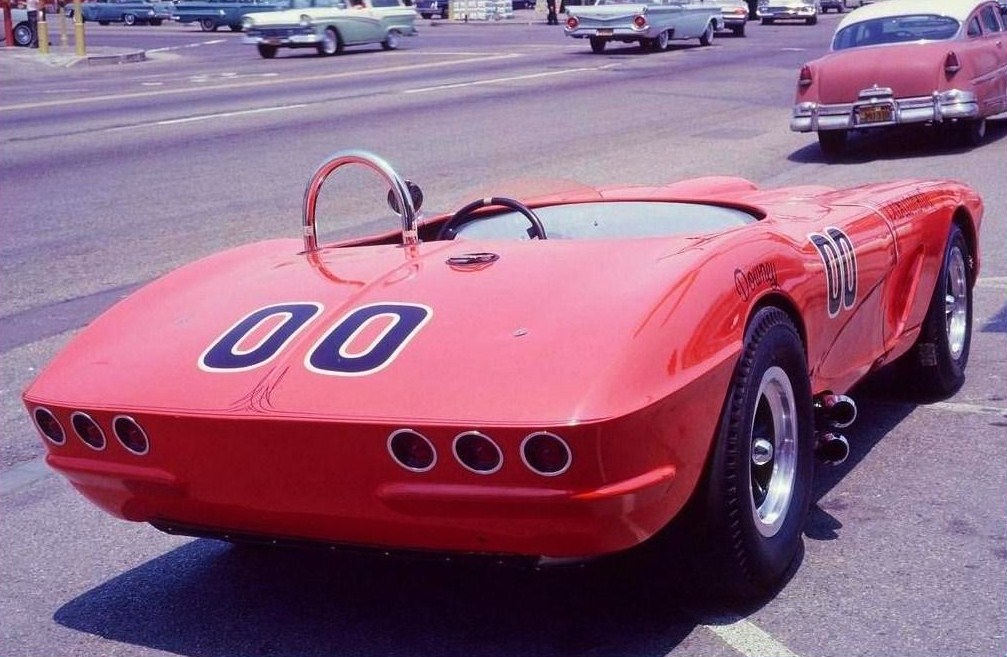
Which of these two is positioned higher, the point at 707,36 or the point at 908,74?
the point at 908,74

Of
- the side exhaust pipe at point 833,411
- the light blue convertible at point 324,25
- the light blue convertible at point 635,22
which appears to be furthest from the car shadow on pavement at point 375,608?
the light blue convertible at point 324,25

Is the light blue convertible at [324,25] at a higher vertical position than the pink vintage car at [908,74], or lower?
lower

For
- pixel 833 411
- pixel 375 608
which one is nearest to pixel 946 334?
pixel 833 411

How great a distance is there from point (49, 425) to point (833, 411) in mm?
2149

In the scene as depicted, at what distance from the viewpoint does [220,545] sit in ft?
13.7

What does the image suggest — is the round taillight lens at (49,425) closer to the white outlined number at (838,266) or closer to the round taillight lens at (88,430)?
the round taillight lens at (88,430)

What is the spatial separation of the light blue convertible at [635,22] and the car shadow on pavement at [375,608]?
27478 millimetres

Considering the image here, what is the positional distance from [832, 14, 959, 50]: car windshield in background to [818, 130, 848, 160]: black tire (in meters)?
1.03

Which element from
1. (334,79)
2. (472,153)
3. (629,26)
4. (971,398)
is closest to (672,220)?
(971,398)

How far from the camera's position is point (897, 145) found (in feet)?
48.3

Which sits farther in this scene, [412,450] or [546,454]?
[412,450]

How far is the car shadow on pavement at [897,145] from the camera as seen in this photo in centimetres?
1390

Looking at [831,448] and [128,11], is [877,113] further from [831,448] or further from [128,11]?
[128,11]

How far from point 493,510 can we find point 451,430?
198 mm
